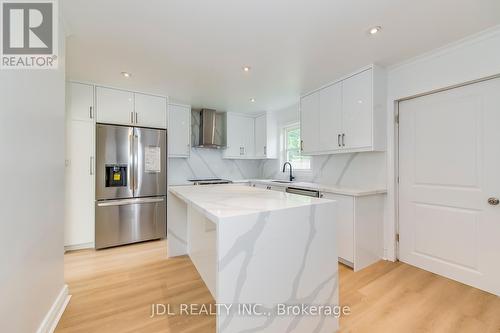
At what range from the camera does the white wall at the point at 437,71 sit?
1848 millimetres

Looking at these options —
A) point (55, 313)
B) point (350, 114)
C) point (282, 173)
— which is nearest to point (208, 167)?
point (282, 173)

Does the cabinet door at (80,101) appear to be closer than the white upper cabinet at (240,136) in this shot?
Yes

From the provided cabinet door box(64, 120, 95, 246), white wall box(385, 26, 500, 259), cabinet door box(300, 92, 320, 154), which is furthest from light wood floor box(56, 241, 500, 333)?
cabinet door box(300, 92, 320, 154)

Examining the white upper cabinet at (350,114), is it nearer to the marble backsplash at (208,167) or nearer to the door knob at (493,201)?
the door knob at (493,201)

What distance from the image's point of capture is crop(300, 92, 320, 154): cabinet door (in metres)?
3.16

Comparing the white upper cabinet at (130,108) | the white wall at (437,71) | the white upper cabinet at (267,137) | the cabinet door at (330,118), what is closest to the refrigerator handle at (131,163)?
the white upper cabinet at (130,108)

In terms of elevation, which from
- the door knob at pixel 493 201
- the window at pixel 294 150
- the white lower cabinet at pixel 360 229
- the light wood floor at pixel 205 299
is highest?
the window at pixel 294 150

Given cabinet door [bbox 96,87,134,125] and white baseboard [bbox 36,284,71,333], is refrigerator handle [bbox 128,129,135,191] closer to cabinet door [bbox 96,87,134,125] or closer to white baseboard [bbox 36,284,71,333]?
cabinet door [bbox 96,87,134,125]

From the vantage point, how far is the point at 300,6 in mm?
1525

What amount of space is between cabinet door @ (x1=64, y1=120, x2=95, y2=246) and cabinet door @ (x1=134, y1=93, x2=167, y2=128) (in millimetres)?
652

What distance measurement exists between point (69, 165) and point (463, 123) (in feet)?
15.0

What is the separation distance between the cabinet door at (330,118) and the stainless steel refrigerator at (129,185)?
8.17 ft

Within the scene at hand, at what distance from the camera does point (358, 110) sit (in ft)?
8.41

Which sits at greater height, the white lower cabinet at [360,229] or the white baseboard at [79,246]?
the white lower cabinet at [360,229]
